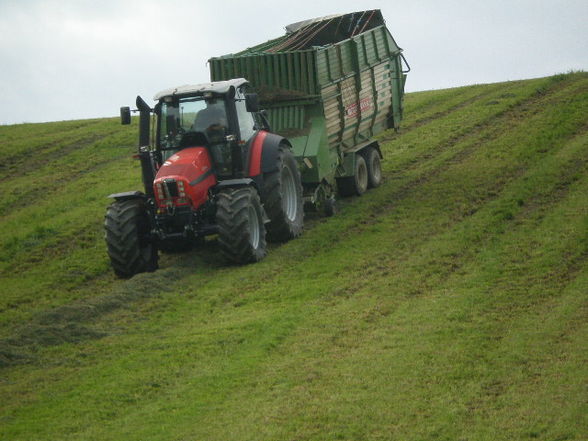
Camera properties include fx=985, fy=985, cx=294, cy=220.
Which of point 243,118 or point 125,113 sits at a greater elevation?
point 125,113

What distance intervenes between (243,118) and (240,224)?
6.96 feet

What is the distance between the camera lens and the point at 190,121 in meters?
15.2

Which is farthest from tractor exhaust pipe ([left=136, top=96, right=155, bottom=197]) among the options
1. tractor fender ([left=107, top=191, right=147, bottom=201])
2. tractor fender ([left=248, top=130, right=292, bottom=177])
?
tractor fender ([left=248, top=130, right=292, bottom=177])

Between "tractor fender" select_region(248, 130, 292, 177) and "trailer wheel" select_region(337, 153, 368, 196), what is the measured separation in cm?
358

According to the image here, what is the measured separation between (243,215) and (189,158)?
1.27 m

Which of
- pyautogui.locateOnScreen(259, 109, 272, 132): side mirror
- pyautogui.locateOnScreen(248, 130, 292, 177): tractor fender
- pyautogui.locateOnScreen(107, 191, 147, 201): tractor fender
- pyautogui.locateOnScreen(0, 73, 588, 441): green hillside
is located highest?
pyautogui.locateOnScreen(259, 109, 272, 132): side mirror

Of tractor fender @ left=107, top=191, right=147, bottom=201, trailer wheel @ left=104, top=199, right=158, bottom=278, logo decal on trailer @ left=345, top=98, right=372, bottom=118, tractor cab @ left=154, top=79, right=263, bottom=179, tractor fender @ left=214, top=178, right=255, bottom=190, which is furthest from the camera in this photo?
logo decal on trailer @ left=345, top=98, right=372, bottom=118

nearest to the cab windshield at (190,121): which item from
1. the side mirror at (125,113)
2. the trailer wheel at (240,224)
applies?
the side mirror at (125,113)

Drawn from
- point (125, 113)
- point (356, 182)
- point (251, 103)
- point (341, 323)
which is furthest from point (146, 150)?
point (356, 182)

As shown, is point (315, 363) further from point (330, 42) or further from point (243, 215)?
point (330, 42)

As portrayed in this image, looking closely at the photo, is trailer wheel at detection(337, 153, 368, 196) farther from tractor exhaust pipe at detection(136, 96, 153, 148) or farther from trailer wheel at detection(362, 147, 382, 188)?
tractor exhaust pipe at detection(136, 96, 153, 148)

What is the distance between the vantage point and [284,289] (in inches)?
522

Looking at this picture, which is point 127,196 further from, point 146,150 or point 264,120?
point 264,120

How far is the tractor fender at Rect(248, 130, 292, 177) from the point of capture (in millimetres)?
15375
